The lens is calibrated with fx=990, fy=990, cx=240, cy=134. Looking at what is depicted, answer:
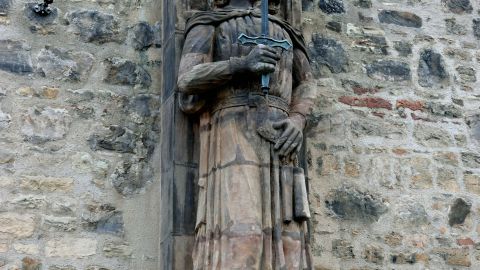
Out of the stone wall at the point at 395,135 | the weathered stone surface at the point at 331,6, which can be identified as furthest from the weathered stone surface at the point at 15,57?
the weathered stone surface at the point at 331,6

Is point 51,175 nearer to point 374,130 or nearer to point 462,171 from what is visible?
point 374,130

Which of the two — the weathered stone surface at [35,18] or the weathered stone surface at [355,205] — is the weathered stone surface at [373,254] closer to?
the weathered stone surface at [355,205]

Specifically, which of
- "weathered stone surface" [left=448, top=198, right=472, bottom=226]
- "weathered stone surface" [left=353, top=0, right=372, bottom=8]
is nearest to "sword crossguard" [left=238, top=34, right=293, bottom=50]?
"weathered stone surface" [left=353, top=0, right=372, bottom=8]

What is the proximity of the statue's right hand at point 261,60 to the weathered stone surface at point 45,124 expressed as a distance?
48.3 inches

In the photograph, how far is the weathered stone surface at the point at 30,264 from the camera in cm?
552

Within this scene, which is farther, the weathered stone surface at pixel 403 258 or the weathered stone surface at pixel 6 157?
the weathered stone surface at pixel 403 258

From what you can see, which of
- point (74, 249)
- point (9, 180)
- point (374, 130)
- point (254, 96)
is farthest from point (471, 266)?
point (9, 180)

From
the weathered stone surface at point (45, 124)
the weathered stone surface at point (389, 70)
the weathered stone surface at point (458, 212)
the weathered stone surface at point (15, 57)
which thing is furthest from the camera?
the weathered stone surface at point (389, 70)

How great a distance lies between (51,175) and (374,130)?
2.17 meters

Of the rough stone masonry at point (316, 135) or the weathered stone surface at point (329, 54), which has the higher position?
the weathered stone surface at point (329, 54)

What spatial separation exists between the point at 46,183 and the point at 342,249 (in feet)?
6.13

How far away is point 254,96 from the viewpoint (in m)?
5.50

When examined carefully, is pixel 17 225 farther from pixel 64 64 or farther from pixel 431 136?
pixel 431 136

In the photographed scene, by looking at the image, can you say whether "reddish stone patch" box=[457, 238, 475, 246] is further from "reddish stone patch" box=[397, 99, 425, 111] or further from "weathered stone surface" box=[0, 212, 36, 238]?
"weathered stone surface" box=[0, 212, 36, 238]
